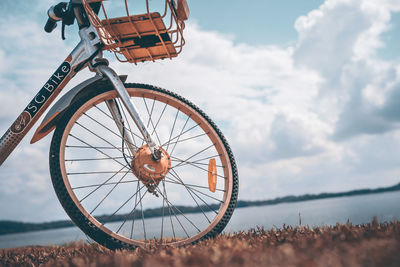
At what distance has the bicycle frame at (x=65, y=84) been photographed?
2.43 metres

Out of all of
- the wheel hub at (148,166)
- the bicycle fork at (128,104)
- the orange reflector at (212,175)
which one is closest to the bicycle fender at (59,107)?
the bicycle fork at (128,104)

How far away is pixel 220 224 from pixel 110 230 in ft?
3.00

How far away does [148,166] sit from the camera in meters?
2.34

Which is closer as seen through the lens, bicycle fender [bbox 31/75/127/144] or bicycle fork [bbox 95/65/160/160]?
bicycle fender [bbox 31/75/127/144]

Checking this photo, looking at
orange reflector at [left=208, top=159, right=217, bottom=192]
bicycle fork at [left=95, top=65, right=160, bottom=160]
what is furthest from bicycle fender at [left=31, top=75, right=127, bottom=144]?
orange reflector at [left=208, top=159, right=217, bottom=192]

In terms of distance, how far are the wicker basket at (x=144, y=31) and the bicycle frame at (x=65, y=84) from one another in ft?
0.51

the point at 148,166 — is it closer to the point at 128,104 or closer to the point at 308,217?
the point at 128,104

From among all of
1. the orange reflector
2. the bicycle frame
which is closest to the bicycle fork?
the bicycle frame

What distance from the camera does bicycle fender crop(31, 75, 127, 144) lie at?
2.28m

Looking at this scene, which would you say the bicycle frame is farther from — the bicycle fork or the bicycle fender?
the bicycle fender

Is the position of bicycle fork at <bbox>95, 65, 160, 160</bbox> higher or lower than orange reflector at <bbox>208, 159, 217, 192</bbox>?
higher

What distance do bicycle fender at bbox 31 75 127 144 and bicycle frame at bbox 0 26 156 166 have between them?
13 centimetres

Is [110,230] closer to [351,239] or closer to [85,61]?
[85,61]

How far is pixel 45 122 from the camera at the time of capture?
2271 millimetres
